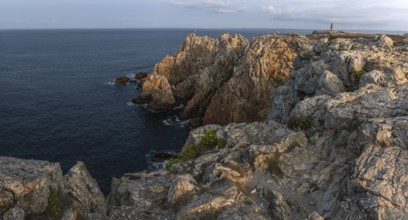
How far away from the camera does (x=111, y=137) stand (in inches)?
2670

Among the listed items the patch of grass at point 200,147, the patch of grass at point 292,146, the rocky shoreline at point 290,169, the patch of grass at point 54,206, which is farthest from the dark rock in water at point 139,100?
the patch of grass at point 54,206

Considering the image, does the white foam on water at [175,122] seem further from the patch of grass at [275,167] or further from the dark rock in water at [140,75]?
the patch of grass at [275,167]

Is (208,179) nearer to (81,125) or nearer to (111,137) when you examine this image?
(111,137)

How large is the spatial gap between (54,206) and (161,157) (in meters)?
41.9

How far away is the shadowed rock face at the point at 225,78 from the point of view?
7019 centimetres

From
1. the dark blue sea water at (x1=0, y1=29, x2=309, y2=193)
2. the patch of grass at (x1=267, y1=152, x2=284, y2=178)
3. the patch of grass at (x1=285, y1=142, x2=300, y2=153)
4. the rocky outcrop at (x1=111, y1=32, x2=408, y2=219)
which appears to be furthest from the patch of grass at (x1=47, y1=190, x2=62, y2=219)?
the dark blue sea water at (x1=0, y1=29, x2=309, y2=193)

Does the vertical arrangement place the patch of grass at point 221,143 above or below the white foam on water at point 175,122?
above

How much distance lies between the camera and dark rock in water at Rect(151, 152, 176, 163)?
194ft

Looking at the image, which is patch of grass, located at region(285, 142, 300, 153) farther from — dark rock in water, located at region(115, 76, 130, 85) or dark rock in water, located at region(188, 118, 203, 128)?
dark rock in water, located at region(115, 76, 130, 85)

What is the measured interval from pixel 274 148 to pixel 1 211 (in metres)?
18.3

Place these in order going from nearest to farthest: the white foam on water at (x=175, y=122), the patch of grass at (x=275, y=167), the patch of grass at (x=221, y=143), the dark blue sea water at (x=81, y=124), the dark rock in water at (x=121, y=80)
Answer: the patch of grass at (x=275, y=167) → the patch of grass at (x=221, y=143) → the dark blue sea water at (x=81, y=124) → the white foam on water at (x=175, y=122) → the dark rock in water at (x=121, y=80)

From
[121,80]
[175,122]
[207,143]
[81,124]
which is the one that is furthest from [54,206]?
[121,80]

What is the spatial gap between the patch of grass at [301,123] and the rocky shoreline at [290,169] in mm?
90

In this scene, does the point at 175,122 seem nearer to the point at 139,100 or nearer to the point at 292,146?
the point at 139,100
